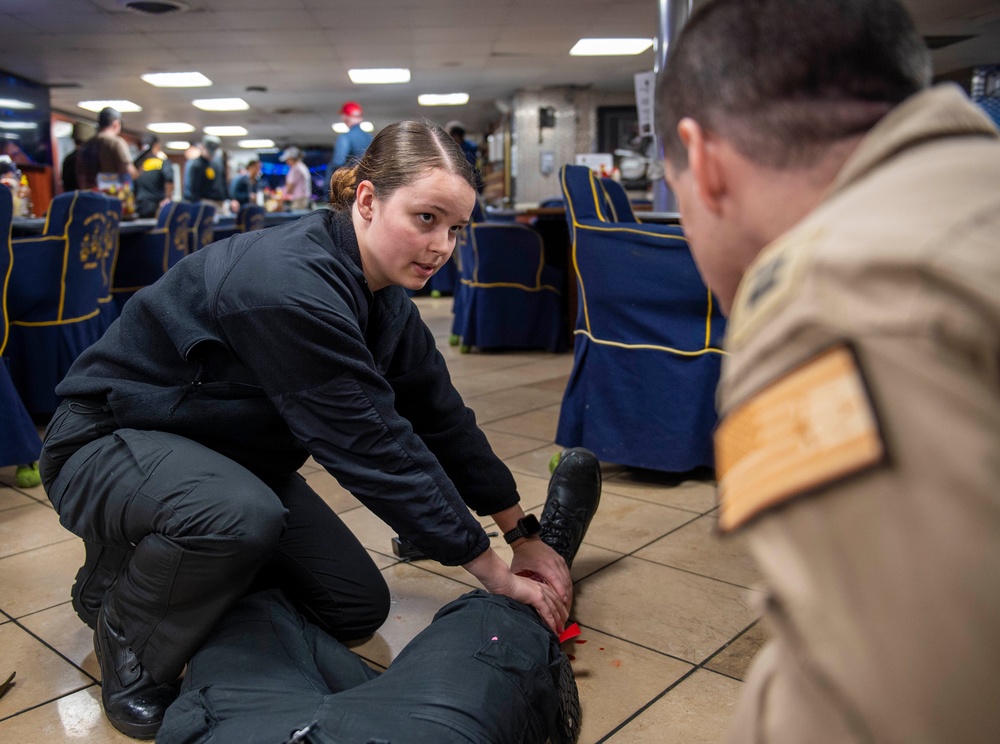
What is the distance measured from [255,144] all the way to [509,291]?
16.3 metres

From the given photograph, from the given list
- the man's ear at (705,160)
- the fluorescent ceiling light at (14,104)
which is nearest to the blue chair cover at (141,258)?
the man's ear at (705,160)

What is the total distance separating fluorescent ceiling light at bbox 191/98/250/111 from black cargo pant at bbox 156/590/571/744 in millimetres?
12438

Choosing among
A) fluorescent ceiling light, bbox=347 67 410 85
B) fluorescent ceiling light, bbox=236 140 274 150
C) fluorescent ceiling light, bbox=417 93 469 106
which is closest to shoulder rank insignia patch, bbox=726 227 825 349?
fluorescent ceiling light, bbox=347 67 410 85

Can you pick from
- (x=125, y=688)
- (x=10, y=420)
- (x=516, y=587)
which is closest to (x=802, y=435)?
(x=516, y=587)

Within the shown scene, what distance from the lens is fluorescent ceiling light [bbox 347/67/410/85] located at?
1062 cm

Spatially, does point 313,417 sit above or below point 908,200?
below

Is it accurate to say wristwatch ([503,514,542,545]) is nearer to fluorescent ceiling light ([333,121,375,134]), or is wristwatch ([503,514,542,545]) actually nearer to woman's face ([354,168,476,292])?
woman's face ([354,168,476,292])

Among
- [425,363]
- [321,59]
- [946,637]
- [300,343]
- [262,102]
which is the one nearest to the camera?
[946,637]

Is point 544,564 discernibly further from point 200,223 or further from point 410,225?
point 200,223

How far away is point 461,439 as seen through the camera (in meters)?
1.54

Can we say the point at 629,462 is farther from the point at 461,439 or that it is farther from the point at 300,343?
the point at 300,343

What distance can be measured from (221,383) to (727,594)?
1057mm

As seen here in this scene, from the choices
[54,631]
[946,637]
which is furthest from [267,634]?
[946,637]

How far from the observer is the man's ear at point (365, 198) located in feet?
4.46
